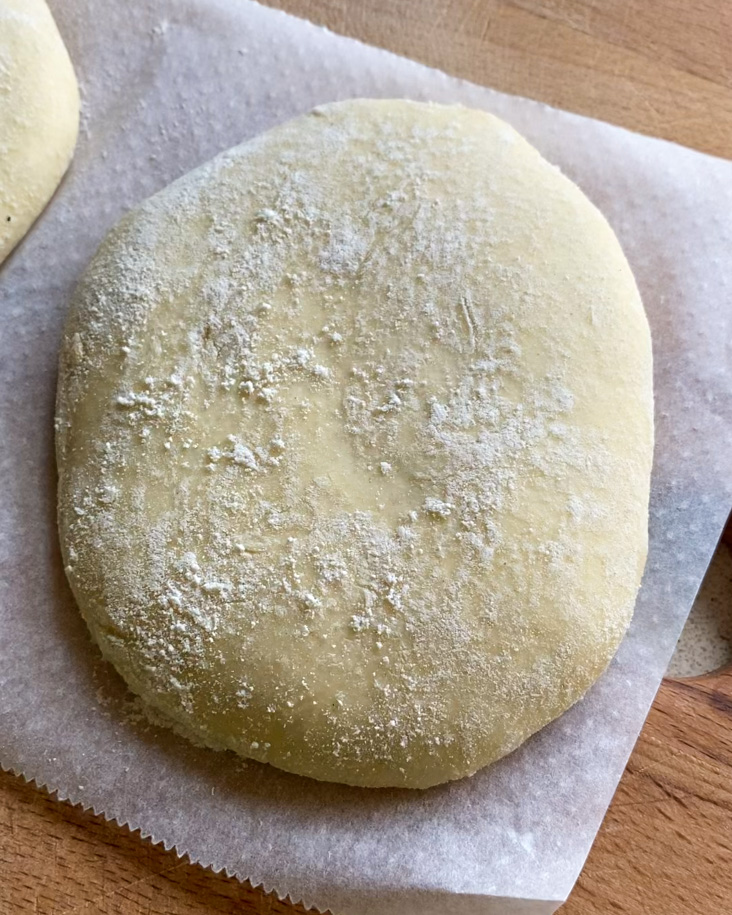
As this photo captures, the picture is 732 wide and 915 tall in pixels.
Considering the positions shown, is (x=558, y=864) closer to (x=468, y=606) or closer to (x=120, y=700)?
(x=468, y=606)

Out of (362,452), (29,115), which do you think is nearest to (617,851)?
(362,452)

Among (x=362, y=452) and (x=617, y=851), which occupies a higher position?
(x=362, y=452)

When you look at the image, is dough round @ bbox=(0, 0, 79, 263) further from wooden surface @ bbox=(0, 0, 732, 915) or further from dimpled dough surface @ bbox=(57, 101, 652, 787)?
wooden surface @ bbox=(0, 0, 732, 915)

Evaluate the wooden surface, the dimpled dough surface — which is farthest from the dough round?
the wooden surface

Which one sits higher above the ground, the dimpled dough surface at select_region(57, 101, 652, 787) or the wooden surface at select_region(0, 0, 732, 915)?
the dimpled dough surface at select_region(57, 101, 652, 787)

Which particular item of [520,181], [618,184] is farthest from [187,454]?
[618,184]

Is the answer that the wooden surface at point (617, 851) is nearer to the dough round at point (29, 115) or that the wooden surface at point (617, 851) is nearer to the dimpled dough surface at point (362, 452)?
the dimpled dough surface at point (362, 452)

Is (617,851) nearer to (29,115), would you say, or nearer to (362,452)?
(362,452)
